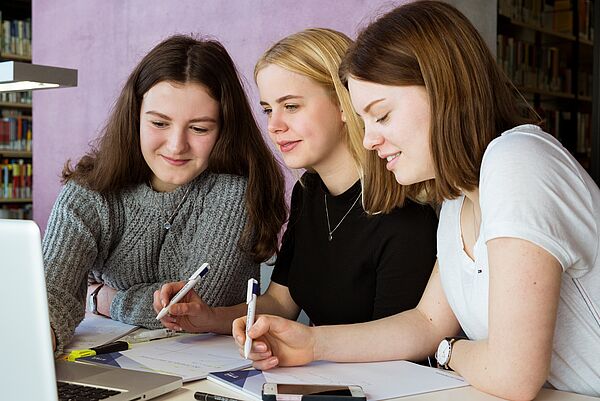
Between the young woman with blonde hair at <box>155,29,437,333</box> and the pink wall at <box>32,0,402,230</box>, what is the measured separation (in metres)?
1.19

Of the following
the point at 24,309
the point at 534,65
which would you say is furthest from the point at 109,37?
the point at 24,309

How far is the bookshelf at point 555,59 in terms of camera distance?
4172 millimetres

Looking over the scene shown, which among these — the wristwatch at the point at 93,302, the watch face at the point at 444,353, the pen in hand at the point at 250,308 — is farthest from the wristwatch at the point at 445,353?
the wristwatch at the point at 93,302

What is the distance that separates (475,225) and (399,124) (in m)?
0.22

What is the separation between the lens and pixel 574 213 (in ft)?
3.48

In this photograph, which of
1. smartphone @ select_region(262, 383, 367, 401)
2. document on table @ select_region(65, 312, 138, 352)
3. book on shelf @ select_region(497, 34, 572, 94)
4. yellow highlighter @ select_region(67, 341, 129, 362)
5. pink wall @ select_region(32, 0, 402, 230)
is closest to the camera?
smartphone @ select_region(262, 383, 367, 401)

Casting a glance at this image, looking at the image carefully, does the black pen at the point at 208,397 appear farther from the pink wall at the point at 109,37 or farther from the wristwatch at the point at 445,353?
the pink wall at the point at 109,37

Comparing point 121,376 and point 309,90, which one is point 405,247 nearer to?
Result: point 309,90

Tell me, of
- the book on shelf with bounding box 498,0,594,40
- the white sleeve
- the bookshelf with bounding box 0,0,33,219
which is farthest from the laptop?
the bookshelf with bounding box 0,0,33,219

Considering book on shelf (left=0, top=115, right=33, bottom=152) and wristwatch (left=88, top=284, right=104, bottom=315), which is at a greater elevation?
book on shelf (left=0, top=115, right=33, bottom=152)

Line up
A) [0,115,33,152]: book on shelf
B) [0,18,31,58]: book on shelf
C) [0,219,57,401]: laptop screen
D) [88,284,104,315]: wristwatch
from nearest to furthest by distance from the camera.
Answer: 1. [0,219,57,401]: laptop screen
2. [88,284,104,315]: wristwatch
3. [0,115,33,152]: book on shelf
4. [0,18,31,58]: book on shelf

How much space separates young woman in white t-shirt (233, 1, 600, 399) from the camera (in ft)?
3.37

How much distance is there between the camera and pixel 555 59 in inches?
173

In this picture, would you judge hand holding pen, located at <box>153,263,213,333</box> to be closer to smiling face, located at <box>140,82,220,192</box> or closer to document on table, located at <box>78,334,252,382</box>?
document on table, located at <box>78,334,252,382</box>
